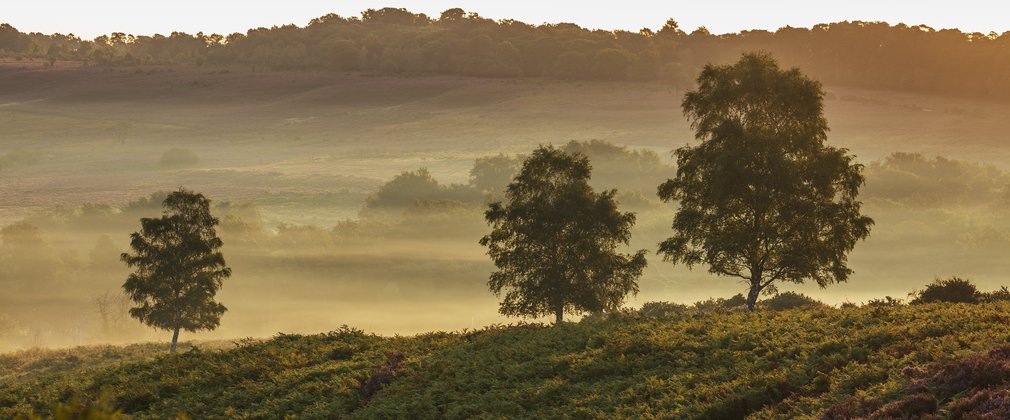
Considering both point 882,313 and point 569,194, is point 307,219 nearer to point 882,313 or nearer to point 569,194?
point 569,194

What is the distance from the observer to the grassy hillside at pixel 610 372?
23.1m

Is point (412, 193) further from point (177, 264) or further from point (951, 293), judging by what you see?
point (951, 293)

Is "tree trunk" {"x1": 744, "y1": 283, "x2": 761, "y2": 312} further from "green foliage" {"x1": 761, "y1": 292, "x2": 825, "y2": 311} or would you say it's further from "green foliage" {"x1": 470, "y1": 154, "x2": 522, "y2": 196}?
"green foliage" {"x1": 470, "y1": 154, "x2": 522, "y2": 196}

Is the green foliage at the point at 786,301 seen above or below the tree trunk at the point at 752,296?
below

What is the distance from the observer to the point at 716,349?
29125 mm

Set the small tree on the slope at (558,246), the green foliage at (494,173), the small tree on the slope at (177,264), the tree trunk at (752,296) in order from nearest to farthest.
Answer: the tree trunk at (752,296)
the small tree on the slope at (558,246)
the small tree on the slope at (177,264)
the green foliage at (494,173)

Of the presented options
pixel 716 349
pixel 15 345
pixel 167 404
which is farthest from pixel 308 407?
pixel 15 345

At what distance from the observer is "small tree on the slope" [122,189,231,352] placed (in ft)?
221

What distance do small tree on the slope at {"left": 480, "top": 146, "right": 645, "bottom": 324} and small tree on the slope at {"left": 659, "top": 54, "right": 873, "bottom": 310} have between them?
20.1 ft

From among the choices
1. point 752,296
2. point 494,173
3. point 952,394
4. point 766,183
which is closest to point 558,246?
point 752,296

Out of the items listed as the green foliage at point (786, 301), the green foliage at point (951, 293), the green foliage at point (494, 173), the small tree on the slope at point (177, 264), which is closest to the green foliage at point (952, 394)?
the green foliage at point (951, 293)

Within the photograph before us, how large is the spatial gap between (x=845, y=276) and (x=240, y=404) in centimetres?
2652

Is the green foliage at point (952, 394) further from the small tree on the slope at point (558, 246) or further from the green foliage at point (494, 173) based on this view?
the green foliage at point (494, 173)

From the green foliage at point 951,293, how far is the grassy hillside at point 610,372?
8700 mm
